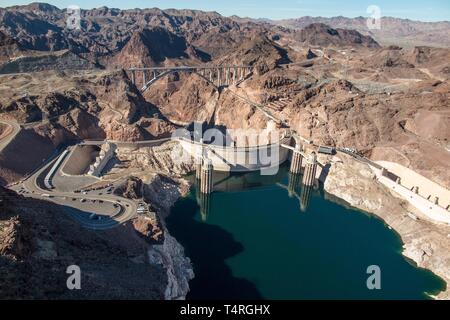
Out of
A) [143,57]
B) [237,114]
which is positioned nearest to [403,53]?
[237,114]

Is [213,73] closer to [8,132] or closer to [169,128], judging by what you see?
[169,128]

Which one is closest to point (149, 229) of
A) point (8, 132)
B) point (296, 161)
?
Answer: point (8, 132)

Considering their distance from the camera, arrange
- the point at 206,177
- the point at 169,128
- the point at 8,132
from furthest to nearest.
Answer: the point at 169,128 < the point at 206,177 < the point at 8,132

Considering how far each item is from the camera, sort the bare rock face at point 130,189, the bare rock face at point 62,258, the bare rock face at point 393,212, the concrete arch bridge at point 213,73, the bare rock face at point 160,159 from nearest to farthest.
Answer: the bare rock face at point 62,258 < the bare rock face at point 393,212 < the bare rock face at point 130,189 < the bare rock face at point 160,159 < the concrete arch bridge at point 213,73

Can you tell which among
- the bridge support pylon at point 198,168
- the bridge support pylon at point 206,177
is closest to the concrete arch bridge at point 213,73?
the bridge support pylon at point 198,168

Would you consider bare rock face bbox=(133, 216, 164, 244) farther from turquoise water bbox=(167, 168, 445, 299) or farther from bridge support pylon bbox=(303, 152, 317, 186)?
bridge support pylon bbox=(303, 152, 317, 186)

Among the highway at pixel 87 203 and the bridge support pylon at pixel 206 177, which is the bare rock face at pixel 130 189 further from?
the bridge support pylon at pixel 206 177
